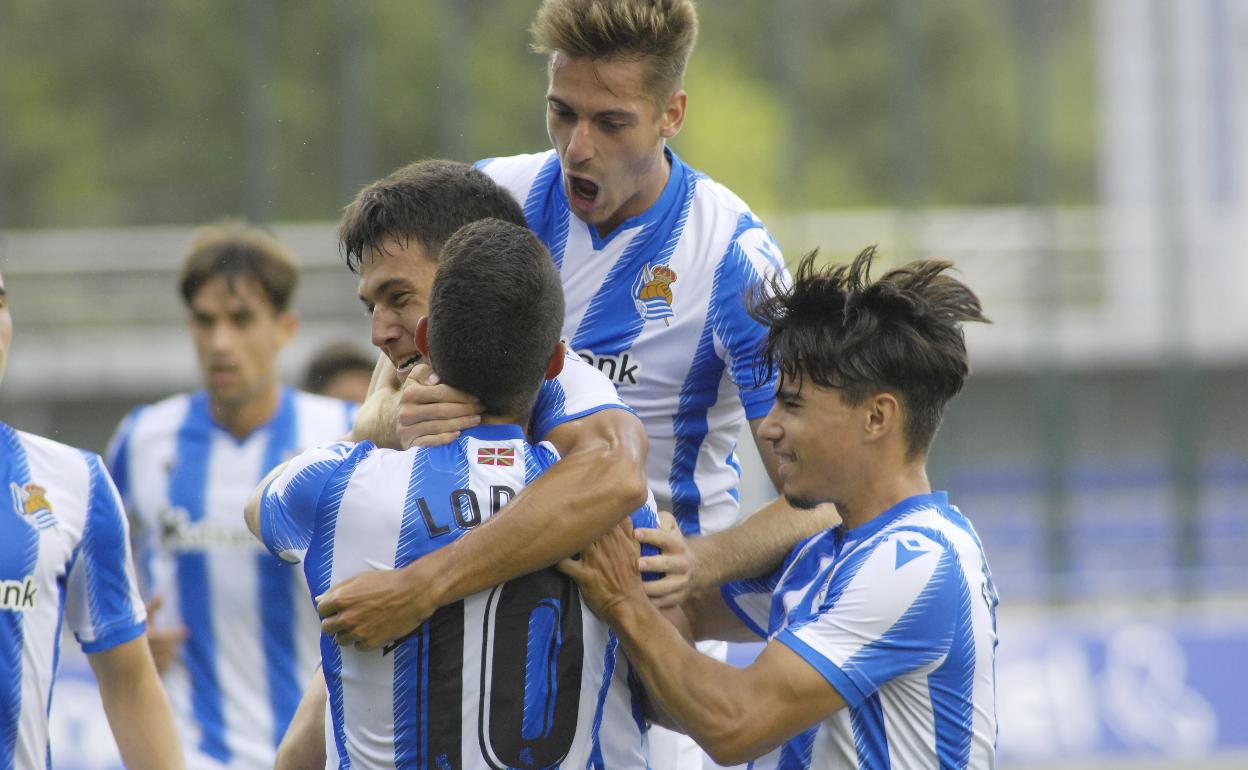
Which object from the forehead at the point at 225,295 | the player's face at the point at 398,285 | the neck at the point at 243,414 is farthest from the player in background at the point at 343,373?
the player's face at the point at 398,285

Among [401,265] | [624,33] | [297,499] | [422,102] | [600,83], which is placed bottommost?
[297,499]

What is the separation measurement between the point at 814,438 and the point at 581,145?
2.99 feet

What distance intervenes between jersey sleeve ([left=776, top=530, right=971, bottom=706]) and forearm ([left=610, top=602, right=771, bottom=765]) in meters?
0.17

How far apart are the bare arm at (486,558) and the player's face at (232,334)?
3.29m

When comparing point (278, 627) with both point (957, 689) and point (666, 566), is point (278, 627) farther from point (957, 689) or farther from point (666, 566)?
point (957, 689)

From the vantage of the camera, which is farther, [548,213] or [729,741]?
[548,213]

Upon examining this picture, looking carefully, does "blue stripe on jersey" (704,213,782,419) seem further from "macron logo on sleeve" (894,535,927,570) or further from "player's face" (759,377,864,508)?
"macron logo on sleeve" (894,535,927,570)

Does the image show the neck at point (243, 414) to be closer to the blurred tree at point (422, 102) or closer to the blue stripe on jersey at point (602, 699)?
the blue stripe on jersey at point (602, 699)

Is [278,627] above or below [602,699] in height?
below

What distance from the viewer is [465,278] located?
2.78m

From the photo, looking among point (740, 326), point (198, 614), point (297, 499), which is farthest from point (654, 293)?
point (198, 614)

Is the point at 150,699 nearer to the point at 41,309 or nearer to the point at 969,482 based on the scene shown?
the point at 969,482

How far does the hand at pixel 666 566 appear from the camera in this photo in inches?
122

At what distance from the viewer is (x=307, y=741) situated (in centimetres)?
353
